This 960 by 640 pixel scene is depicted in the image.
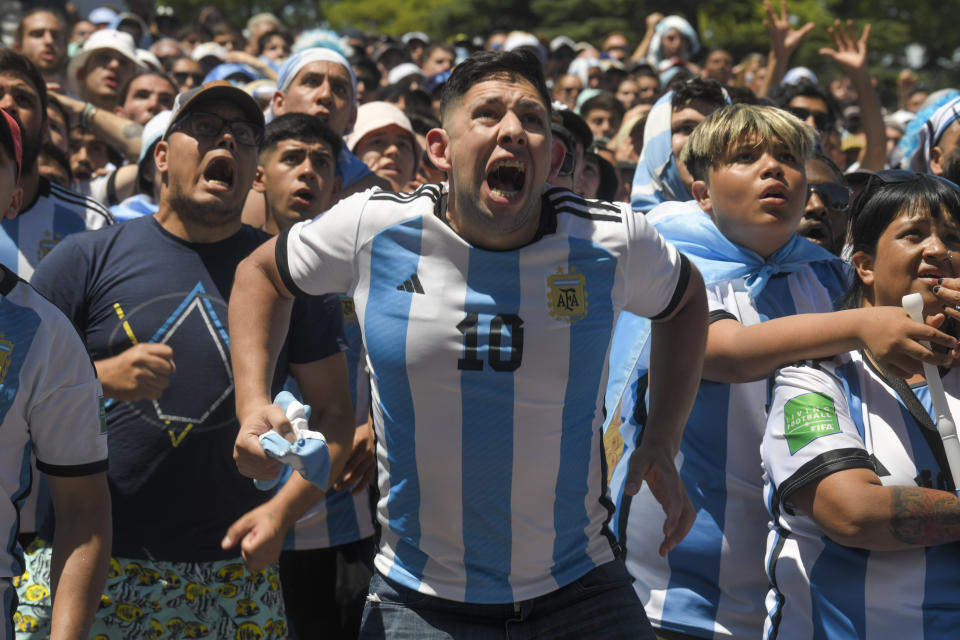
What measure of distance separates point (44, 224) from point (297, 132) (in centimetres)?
115

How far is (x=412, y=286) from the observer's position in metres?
3.10

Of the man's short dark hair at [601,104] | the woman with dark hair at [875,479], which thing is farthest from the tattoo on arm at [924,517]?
the man's short dark hair at [601,104]

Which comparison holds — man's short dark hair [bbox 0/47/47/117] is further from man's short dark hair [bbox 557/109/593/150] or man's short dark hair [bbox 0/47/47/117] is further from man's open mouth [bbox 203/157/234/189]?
man's short dark hair [bbox 557/109/593/150]

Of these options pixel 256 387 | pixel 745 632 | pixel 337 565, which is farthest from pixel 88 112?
pixel 745 632

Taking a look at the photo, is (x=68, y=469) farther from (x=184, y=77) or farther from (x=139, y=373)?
(x=184, y=77)

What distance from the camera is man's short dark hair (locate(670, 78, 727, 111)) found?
19.1 ft

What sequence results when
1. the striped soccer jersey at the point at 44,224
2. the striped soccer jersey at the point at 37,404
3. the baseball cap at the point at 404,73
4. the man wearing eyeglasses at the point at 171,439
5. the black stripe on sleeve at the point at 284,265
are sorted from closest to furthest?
1. the striped soccer jersey at the point at 37,404
2. the black stripe on sleeve at the point at 284,265
3. the man wearing eyeglasses at the point at 171,439
4. the striped soccer jersey at the point at 44,224
5. the baseball cap at the point at 404,73

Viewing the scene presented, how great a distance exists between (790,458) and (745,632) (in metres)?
0.83

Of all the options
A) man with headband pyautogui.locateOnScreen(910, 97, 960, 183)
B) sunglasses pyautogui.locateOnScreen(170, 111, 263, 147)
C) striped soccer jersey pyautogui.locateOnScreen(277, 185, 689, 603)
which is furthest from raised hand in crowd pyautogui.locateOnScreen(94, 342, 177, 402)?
man with headband pyautogui.locateOnScreen(910, 97, 960, 183)

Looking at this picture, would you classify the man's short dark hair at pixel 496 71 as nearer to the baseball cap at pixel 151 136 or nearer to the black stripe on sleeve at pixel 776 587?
the black stripe on sleeve at pixel 776 587

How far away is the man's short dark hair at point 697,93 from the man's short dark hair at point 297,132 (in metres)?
1.79

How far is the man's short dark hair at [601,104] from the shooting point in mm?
10602

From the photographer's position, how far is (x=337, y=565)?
4.84 m

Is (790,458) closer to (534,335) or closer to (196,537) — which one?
(534,335)
